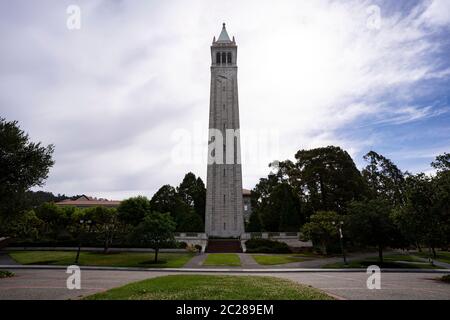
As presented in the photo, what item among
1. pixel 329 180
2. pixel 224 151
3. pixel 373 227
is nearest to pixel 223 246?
pixel 224 151

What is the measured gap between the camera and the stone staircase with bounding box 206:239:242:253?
4681cm

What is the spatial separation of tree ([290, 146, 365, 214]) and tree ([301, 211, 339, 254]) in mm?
10771

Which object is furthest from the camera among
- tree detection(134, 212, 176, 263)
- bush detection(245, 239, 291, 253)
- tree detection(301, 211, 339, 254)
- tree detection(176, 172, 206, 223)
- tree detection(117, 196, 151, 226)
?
tree detection(176, 172, 206, 223)

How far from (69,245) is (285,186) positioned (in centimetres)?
3725

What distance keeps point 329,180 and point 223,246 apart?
71.7ft

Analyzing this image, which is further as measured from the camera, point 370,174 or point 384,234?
point 370,174

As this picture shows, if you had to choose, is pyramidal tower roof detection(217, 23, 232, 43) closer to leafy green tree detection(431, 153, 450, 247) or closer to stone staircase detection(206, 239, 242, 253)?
stone staircase detection(206, 239, 242, 253)

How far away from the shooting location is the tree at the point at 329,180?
2095 inches

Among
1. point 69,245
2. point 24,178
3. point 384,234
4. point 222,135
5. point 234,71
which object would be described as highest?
point 234,71

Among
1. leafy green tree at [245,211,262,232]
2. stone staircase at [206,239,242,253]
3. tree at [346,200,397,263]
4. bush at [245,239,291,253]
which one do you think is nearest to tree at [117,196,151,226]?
stone staircase at [206,239,242,253]

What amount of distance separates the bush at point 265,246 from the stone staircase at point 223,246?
1857 mm

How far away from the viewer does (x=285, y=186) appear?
56719mm
